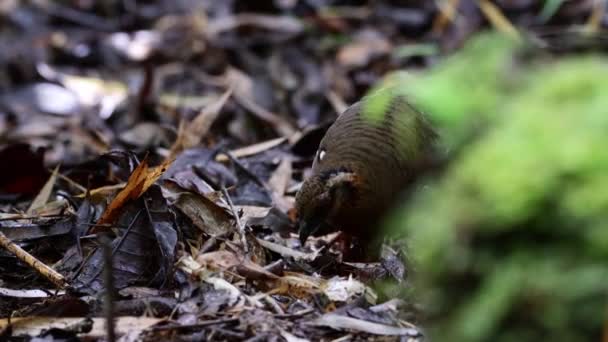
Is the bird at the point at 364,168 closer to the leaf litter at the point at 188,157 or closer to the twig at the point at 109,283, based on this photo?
the leaf litter at the point at 188,157

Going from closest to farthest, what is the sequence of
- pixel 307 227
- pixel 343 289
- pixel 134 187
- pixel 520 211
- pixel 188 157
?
pixel 520 211 → pixel 343 289 → pixel 307 227 → pixel 134 187 → pixel 188 157

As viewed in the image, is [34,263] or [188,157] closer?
[34,263]

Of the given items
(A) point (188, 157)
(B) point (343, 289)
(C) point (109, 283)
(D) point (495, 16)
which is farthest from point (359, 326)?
(D) point (495, 16)

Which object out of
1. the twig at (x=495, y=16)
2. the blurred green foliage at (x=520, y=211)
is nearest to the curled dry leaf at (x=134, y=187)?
the blurred green foliage at (x=520, y=211)

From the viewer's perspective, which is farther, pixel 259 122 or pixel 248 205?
pixel 259 122

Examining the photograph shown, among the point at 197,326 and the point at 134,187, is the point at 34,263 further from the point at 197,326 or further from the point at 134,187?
the point at 197,326

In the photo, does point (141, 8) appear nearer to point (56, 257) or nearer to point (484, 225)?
point (56, 257)

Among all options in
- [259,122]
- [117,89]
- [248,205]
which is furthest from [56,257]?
[117,89]
